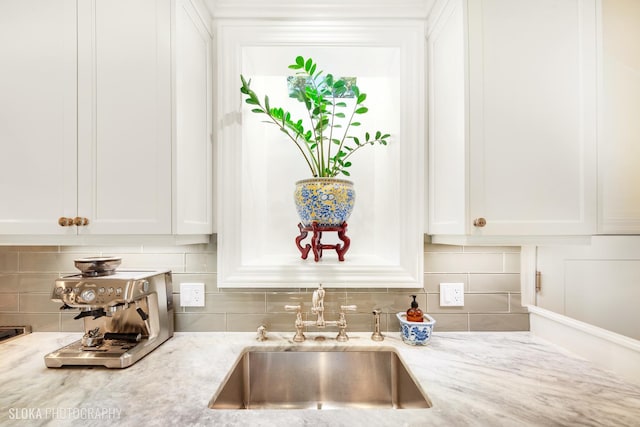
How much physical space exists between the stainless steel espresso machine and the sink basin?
0.39m

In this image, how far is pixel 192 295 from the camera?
1419mm

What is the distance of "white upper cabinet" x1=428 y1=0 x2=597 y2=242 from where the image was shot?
42.7 inches

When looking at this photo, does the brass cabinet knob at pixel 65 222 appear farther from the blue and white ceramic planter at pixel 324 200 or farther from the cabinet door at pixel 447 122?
the cabinet door at pixel 447 122

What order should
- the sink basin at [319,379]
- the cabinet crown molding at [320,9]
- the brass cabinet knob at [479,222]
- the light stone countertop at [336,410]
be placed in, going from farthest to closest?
the cabinet crown molding at [320,9] < the sink basin at [319,379] < the brass cabinet knob at [479,222] < the light stone countertop at [336,410]

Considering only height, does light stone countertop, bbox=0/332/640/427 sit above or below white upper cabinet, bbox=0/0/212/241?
below

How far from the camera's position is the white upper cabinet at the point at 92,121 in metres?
1.10

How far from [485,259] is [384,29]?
1.15m

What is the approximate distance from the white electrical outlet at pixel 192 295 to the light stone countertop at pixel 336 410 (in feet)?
0.52

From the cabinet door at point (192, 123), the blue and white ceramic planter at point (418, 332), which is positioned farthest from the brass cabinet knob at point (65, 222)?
the blue and white ceramic planter at point (418, 332)

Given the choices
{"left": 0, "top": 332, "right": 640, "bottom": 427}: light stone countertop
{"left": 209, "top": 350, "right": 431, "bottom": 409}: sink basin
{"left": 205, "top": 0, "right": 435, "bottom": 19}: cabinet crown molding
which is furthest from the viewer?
{"left": 205, "top": 0, "right": 435, "bottom": 19}: cabinet crown molding

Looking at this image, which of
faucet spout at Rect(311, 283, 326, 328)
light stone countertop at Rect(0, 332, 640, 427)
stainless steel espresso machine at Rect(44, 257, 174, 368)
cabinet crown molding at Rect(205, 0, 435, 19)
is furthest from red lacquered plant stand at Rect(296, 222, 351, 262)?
cabinet crown molding at Rect(205, 0, 435, 19)

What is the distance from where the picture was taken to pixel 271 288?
1.43 m

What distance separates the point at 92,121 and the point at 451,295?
1.62 m

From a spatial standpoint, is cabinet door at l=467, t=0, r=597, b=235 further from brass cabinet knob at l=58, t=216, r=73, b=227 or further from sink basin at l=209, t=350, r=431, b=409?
brass cabinet knob at l=58, t=216, r=73, b=227
